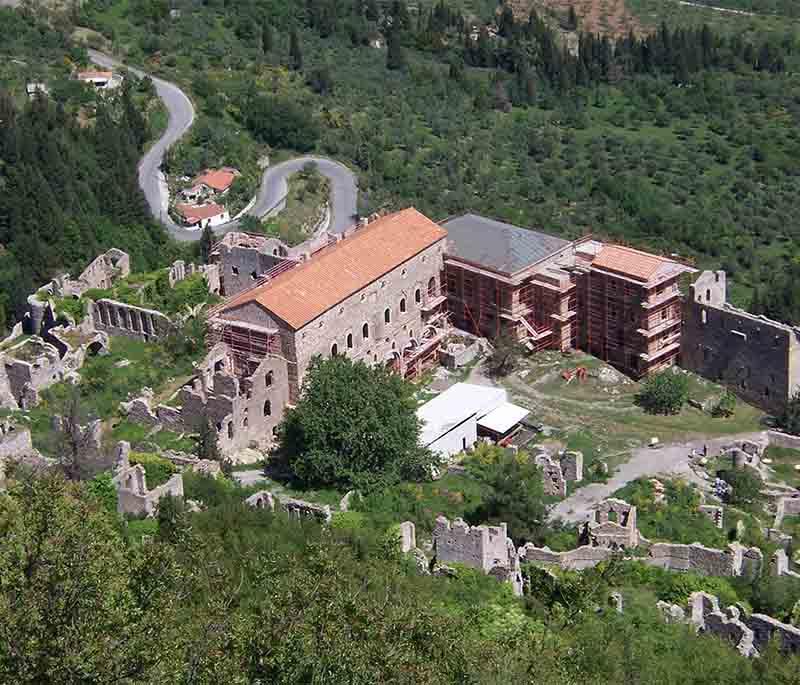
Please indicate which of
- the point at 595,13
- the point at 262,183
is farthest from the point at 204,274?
the point at 595,13

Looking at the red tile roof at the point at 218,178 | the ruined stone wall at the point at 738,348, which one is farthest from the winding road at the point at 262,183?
the ruined stone wall at the point at 738,348

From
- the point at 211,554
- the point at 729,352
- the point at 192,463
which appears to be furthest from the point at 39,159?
the point at 211,554

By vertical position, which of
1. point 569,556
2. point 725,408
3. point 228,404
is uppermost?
point 228,404

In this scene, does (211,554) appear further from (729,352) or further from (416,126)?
(416,126)

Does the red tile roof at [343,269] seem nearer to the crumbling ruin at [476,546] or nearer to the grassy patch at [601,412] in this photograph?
the grassy patch at [601,412]

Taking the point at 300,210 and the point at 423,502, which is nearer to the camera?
the point at 423,502

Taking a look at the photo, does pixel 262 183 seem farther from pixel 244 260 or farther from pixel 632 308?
pixel 632 308
